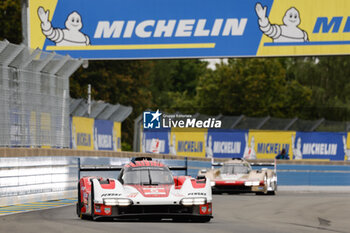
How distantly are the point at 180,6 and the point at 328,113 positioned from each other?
5419 cm

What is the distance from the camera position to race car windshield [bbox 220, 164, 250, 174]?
25.2 m

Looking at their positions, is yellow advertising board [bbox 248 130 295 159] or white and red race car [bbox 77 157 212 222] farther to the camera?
yellow advertising board [bbox 248 130 295 159]

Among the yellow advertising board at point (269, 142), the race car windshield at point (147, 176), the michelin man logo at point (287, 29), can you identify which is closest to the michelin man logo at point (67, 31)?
the michelin man logo at point (287, 29)

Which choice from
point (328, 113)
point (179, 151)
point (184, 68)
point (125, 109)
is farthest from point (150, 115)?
point (184, 68)

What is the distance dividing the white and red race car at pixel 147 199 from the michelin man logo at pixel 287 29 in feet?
53.4

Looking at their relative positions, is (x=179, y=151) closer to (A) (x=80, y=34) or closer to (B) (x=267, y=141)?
(B) (x=267, y=141)

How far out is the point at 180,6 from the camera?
3077cm

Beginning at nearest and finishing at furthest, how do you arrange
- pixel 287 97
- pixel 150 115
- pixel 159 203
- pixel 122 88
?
pixel 159 203
pixel 150 115
pixel 122 88
pixel 287 97

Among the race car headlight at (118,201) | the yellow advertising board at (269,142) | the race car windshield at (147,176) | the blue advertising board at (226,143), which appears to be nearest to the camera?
the race car headlight at (118,201)

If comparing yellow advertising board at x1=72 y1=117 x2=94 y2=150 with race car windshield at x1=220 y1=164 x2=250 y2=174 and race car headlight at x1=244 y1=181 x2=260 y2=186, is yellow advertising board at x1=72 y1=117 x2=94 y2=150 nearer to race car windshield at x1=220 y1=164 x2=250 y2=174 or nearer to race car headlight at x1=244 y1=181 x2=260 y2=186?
race car windshield at x1=220 y1=164 x2=250 y2=174

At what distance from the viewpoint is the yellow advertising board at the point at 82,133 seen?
92.7 feet

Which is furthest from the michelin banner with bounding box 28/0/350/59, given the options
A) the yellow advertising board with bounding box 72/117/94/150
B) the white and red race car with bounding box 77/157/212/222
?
the white and red race car with bounding box 77/157/212/222

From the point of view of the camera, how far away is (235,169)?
25.3 meters

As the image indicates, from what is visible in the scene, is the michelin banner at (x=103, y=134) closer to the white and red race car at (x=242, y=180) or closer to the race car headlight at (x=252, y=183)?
the white and red race car at (x=242, y=180)
